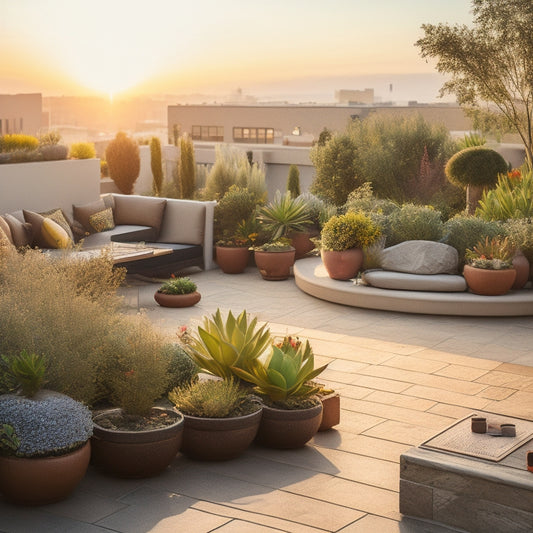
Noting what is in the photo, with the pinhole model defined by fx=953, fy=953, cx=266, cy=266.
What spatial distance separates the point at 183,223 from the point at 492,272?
4.46 metres

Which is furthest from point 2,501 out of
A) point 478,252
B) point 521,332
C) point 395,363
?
point 478,252

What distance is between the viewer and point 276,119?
176 feet

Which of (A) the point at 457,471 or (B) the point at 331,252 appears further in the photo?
(B) the point at 331,252

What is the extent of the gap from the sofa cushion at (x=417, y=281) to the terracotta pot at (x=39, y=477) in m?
6.09

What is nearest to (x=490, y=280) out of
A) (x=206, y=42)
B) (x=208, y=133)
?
(x=206, y=42)

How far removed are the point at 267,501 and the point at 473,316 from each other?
554 centimetres

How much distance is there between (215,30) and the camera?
1558 inches

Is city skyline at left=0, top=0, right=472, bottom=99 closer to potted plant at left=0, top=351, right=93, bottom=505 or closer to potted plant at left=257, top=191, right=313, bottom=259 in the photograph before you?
potted plant at left=257, top=191, right=313, bottom=259

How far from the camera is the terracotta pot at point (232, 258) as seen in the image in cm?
1254

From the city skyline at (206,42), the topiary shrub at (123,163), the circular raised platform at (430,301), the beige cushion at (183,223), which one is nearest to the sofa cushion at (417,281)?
the circular raised platform at (430,301)

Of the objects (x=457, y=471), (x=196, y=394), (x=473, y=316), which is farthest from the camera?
(x=473, y=316)

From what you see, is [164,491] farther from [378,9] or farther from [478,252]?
[378,9]

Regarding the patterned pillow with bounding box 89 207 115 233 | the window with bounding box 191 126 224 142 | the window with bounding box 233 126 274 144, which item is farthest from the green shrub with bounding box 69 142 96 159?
the window with bounding box 191 126 224 142

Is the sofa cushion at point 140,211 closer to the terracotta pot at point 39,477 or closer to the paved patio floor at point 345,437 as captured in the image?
the paved patio floor at point 345,437
